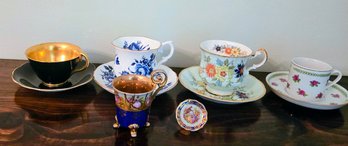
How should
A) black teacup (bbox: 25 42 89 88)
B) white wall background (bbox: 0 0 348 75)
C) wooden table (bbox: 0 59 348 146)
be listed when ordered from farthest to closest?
white wall background (bbox: 0 0 348 75), black teacup (bbox: 25 42 89 88), wooden table (bbox: 0 59 348 146)

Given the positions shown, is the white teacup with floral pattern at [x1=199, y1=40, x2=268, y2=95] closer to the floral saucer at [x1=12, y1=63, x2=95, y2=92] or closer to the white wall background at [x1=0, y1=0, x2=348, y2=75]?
the white wall background at [x1=0, y1=0, x2=348, y2=75]

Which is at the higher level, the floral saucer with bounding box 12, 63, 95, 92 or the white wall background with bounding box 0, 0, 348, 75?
the white wall background with bounding box 0, 0, 348, 75

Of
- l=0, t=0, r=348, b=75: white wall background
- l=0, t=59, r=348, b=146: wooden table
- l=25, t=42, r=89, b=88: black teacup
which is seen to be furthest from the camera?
l=0, t=0, r=348, b=75: white wall background

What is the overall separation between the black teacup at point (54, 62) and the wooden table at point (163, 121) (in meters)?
0.04

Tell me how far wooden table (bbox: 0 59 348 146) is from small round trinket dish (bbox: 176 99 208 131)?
0.01 metres

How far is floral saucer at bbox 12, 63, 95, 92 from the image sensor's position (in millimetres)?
647

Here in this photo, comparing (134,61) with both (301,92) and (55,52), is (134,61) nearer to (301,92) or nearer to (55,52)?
(55,52)

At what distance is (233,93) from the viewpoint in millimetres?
718

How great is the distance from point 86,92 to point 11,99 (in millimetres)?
152

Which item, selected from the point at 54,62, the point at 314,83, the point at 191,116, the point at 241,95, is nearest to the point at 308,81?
the point at 314,83

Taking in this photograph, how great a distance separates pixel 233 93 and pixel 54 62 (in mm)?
412

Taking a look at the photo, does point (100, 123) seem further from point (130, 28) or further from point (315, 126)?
point (315, 126)

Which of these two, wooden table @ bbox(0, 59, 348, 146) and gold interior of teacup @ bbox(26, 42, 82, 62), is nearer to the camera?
wooden table @ bbox(0, 59, 348, 146)

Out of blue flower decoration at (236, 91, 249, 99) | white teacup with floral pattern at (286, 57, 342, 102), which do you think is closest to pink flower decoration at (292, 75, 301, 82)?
white teacup with floral pattern at (286, 57, 342, 102)
